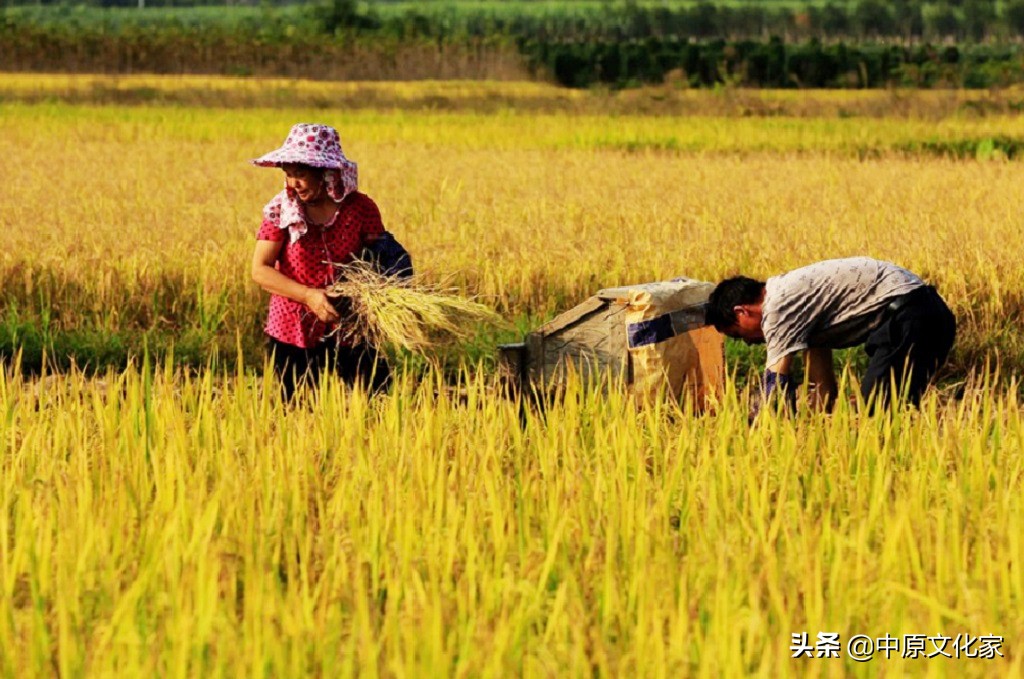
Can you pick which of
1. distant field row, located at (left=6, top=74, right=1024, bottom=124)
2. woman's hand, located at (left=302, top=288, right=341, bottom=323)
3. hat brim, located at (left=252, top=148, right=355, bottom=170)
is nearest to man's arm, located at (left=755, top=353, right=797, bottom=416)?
woman's hand, located at (left=302, top=288, right=341, bottom=323)

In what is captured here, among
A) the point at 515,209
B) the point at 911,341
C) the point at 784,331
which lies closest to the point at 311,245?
the point at 784,331

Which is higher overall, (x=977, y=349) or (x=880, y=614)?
(x=880, y=614)

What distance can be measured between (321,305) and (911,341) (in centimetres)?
190

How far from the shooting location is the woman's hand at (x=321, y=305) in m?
4.97

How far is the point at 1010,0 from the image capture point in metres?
65.4

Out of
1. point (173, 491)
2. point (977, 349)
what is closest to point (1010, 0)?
point (977, 349)

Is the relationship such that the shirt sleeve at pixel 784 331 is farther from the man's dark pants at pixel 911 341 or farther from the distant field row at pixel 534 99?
the distant field row at pixel 534 99

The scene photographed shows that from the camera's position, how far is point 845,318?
5.25 m

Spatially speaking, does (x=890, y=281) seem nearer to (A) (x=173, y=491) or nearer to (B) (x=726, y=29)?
(A) (x=173, y=491)

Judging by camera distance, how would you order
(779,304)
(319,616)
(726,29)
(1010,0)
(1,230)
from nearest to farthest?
(319,616) < (779,304) < (1,230) < (1010,0) < (726,29)

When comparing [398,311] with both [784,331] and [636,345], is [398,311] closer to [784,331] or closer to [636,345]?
[636,345]

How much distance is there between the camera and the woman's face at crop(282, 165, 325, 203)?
5.07m

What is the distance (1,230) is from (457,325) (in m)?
5.27

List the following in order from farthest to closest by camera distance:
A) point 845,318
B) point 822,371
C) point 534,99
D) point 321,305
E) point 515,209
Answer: point 534,99 < point 515,209 < point 822,371 < point 845,318 < point 321,305
